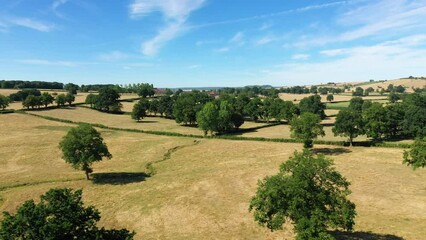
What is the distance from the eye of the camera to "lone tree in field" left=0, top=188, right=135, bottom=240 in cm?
2444

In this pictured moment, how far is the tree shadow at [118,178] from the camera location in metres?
64.1

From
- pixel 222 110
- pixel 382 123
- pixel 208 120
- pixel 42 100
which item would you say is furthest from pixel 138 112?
pixel 382 123

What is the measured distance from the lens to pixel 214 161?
79688 mm

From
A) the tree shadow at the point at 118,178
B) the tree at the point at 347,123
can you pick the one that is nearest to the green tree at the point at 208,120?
the tree at the point at 347,123

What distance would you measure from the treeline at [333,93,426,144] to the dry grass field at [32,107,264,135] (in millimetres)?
50476

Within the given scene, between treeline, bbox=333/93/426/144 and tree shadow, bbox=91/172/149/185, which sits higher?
treeline, bbox=333/93/426/144

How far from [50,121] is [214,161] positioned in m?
92.8

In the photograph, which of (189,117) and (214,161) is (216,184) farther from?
(189,117)

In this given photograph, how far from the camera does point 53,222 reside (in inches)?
992

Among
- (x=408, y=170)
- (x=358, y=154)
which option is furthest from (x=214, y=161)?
(x=408, y=170)

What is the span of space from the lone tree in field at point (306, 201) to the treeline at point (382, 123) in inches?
2547

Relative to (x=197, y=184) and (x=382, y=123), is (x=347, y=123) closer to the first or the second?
(x=382, y=123)

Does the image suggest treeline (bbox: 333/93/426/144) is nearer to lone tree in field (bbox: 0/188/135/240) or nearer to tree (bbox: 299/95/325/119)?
tree (bbox: 299/95/325/119)

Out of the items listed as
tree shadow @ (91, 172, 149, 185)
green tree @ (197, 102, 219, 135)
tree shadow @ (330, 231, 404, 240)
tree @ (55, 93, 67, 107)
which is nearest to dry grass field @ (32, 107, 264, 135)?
green tree @ (197, 102, 219, 135)
